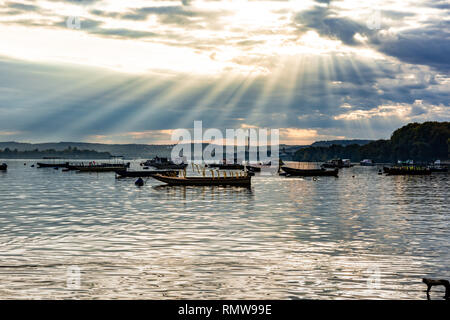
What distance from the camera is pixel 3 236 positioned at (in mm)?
34469

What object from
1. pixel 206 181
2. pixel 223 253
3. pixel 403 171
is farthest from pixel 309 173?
pixel 223 253

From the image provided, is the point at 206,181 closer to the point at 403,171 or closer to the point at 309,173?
the point at 309,173

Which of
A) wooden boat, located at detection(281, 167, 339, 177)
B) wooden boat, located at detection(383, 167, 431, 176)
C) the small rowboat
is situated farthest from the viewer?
wooden boat, located at detection(383, 167, 431, 176)

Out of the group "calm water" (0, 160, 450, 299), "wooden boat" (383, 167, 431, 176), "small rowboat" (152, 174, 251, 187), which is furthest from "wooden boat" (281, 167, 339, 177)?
"calm water" (0, 160, 450, 299)

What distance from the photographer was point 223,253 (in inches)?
1056

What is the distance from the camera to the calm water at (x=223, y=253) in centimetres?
1886

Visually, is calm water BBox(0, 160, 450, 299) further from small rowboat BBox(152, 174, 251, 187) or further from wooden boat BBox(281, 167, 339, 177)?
wooden boat BBox(281, 167, 339, 177)

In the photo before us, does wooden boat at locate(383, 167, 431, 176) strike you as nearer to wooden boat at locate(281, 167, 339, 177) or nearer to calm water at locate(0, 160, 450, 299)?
wooden boat at locate(281, 167, 339, 177)

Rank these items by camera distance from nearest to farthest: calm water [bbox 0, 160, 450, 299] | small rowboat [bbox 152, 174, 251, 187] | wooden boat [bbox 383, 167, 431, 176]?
calm water [bbox 0, 160, 450, 299]
small rowboat [bbox 152, 174, 251, 187]
wooden boat [bbox 383, 167, 431, 176]

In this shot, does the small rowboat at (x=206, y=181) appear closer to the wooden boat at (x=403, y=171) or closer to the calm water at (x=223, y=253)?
the calm water at (x=223, y=253)

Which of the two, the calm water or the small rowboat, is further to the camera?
→ the small rowboat

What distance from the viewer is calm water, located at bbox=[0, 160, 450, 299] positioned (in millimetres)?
18859
